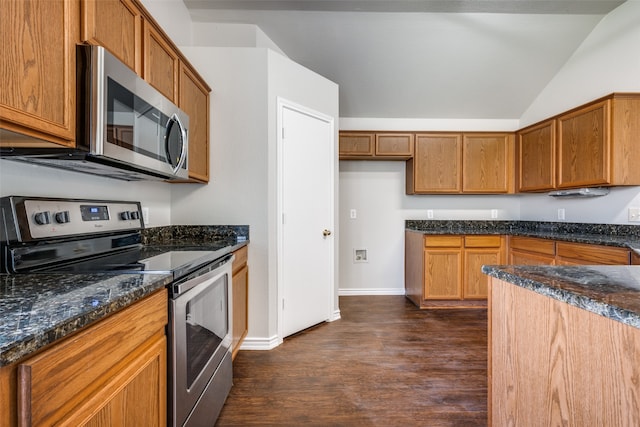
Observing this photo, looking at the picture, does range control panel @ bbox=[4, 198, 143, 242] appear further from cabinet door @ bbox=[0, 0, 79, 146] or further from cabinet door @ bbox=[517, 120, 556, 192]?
cabinet door @ bbox=[517, 120, 556, 192]

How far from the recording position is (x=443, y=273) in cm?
338

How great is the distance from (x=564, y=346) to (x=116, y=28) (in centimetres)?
195

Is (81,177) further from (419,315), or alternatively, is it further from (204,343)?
(419,315)

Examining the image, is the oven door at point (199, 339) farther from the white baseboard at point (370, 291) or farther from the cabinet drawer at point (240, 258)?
the white baseboard at point (370, 291)

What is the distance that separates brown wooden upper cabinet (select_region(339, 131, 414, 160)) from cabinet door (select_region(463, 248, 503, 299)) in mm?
1376

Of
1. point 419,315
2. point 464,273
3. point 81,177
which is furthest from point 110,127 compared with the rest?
point 464,273

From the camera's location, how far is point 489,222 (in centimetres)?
391

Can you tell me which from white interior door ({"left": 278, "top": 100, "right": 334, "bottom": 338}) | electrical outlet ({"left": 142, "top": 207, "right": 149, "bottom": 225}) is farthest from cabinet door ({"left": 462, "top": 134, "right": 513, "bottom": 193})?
electrical outlet ({"left": 142, "top": 207, "right": 149, "bottom": 225})

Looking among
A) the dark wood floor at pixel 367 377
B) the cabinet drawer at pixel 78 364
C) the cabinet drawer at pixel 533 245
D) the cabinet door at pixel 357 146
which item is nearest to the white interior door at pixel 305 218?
A: the dark wood floor at pixel 367 377

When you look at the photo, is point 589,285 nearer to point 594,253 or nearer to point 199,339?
point 199,339

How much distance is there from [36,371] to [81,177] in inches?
50.5

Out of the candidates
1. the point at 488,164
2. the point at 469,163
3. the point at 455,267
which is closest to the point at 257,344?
the point at 455,267

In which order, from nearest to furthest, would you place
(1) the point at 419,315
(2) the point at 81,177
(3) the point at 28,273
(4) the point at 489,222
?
(3) the point at 28,273
(2) the point at 81,177
(1) the point at 419,315
(4) the point at 489,222

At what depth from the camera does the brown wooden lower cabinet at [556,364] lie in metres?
0.66
